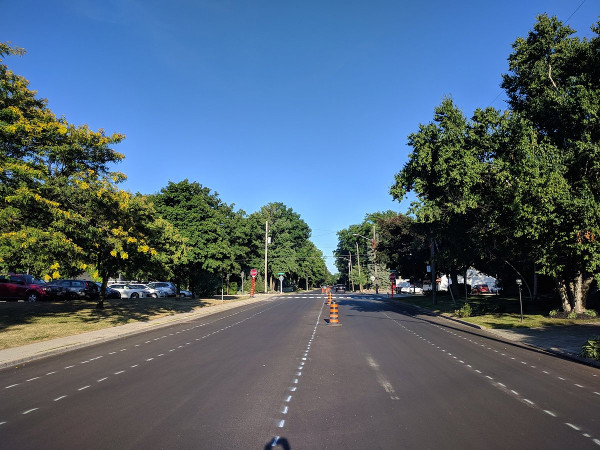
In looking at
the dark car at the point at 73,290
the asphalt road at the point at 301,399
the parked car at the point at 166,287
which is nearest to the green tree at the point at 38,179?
the asphalt road at the point at 301,399

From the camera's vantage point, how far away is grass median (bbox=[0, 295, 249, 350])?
15195mm

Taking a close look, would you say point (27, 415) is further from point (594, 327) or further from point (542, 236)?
point (594, 327)

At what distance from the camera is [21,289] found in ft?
88.1

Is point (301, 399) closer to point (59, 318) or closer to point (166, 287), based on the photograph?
point (59, 318)

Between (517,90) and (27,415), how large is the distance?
85.2 feet

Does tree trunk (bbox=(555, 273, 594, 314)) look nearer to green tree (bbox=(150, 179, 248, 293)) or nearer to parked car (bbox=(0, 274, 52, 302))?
green tree (bbox=(150, 179, 248, 293))

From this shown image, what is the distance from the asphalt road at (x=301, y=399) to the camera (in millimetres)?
5230

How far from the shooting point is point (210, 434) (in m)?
5.35

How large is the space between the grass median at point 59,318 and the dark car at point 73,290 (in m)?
4.86

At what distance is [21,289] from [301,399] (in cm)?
2674

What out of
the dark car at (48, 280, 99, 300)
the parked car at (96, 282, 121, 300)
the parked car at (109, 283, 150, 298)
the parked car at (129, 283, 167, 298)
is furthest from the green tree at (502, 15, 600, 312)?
the parked car at (129, 283, 167, 298)

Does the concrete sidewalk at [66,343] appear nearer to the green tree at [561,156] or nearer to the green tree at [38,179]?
the green tree at [38,179]

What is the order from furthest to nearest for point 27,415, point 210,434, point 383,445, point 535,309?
point 535,309 → point 27,415 → point 210,434 → point 383,445

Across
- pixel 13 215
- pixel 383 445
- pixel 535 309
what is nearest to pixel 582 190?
pixel 535 309
